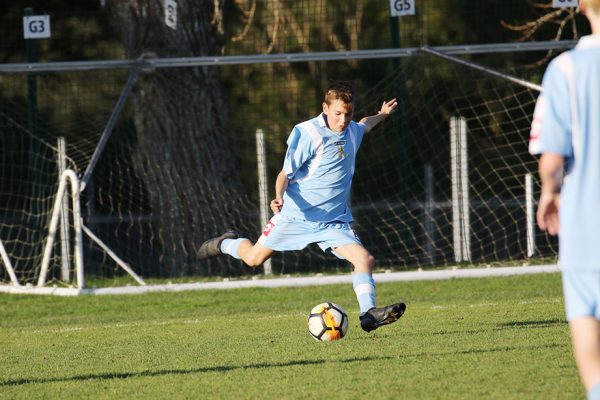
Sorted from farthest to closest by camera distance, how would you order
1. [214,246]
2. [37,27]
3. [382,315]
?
[37,27]
[214,246]
[382,315]

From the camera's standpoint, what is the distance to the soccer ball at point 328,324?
284 inches

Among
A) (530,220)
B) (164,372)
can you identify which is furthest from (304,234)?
(530,220)

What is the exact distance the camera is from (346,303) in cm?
1041

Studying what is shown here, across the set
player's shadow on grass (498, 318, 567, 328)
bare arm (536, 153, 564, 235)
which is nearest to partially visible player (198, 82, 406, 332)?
player's shadow on grass (498, 318, 567, 328)

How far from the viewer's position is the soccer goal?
1230cm

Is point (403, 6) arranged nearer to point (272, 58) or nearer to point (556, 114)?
point (272, 58)

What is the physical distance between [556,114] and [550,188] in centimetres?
27

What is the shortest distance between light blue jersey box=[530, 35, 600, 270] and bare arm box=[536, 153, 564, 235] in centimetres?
4

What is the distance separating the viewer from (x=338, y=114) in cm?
776

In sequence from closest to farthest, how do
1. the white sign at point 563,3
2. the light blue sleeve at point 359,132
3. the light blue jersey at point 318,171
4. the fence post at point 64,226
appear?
A: the light blue jersey at point 318,171, the light blue sleeve at point 359,132, the fence post at point 64,226, the white sign at point 563,3

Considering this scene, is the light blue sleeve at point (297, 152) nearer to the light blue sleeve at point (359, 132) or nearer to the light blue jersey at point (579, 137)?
the light blue sleeve at point (359, 132)

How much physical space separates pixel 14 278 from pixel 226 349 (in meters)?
5.20

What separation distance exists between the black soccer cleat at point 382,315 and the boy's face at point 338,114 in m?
1.39

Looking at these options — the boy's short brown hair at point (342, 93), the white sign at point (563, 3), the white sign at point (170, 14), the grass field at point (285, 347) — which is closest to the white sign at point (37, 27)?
the white sign at point (170, 14)
